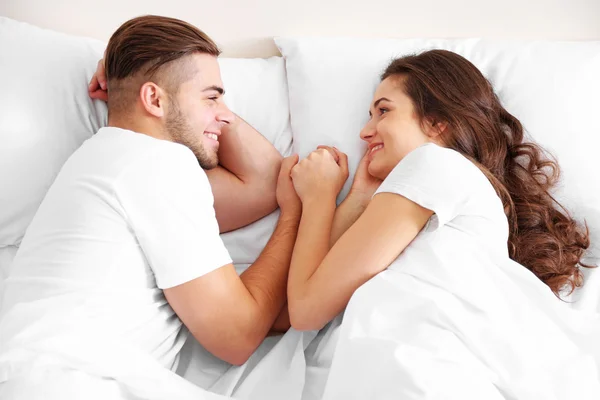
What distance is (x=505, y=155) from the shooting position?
4.79 feet

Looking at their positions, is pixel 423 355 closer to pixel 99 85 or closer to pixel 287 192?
pixel 287 192

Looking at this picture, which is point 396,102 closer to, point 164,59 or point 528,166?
point 528,166

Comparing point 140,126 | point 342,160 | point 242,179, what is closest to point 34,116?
point 140,126

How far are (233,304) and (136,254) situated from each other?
211 millimetres

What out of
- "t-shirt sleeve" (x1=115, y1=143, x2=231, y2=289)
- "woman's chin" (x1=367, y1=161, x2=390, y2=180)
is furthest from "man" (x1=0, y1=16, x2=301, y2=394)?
"woman's chin" (x1=367, y1=161, x2=390, y2=180)

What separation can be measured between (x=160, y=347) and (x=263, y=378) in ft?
0.70

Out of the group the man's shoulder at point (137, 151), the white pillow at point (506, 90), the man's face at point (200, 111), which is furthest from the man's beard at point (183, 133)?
the white pillow at point (506, 90)

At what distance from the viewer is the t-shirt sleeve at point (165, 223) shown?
112 cm

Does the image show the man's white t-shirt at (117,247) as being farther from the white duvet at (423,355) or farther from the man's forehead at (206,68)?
the man's forehead at (206,68)

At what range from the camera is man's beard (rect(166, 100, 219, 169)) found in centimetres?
133

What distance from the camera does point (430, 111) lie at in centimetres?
139

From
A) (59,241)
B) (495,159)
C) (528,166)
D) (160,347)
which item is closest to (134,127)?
(59,241)

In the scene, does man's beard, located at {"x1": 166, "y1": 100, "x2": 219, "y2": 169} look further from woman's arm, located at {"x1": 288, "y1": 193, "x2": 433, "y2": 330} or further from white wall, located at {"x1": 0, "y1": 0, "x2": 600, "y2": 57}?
white wall, located at {"x1": 0, "y1": 0, "x2": 600, "y2": 57}

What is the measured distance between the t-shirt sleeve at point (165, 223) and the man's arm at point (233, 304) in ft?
0.11
